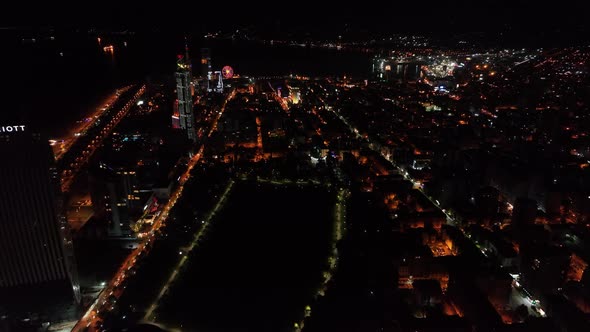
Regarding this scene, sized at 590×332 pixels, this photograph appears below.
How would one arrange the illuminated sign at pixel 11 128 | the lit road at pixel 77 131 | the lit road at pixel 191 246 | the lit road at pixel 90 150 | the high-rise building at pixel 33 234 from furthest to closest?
the lit road at pixel 77 131, the lit road at pixel 90 150, the lit road at pixel 191 246, the high-rise building at pixel 33 234, the illuminated sign at pixel 11 128

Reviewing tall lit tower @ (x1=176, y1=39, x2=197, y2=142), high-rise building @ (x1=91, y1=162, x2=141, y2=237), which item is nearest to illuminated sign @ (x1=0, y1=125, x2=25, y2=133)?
high-rise building @ (x1=91, y1=162, x2=141, y2=237)

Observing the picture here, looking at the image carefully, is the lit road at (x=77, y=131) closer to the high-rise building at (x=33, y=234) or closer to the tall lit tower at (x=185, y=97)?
the tall lit tower at (x=185, y=97)

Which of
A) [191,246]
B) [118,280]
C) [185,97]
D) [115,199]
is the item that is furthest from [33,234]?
[185,97]

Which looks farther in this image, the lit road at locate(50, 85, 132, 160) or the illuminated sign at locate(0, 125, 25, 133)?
the lit road at locate(50, 85, 132, 160)

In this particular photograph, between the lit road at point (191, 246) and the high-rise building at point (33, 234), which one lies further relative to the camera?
the lit road at point (191, 246)

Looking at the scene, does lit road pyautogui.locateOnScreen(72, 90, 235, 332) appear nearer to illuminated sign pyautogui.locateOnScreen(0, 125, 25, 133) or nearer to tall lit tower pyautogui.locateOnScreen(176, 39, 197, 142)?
illuminated sign pyautogui.locateOnScreen(0, 125, 25, 133)

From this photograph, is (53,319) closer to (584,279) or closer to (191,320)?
(191,320)

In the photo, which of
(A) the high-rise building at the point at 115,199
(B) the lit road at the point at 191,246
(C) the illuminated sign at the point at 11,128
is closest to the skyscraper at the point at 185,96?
(B) the lit road at the point at 191,246

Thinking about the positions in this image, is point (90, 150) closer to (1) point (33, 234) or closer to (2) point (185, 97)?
(2) point (185, 97)
